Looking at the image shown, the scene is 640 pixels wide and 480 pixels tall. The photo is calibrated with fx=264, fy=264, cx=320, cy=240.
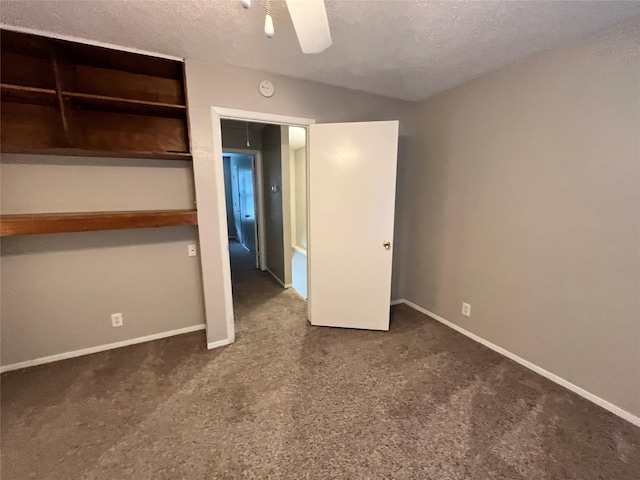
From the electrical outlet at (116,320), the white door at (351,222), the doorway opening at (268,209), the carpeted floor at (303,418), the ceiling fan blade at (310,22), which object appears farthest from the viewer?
the doorway opening at (268,209)

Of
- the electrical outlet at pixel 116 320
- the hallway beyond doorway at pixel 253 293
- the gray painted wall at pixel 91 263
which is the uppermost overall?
the gray painted wall at pixel 91 263

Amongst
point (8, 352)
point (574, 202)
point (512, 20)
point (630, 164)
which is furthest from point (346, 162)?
point (8, 352)

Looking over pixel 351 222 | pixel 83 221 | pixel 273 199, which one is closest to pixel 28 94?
pixel 83 221

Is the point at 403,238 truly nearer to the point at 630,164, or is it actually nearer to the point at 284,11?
the point at 630,164

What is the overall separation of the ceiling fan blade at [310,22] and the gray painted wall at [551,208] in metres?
1.69

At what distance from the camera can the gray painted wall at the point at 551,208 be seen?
1570 mm

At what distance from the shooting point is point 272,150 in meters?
3.78

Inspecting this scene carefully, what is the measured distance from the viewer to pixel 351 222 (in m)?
2.54

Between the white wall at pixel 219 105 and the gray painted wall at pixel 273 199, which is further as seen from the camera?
the gray painted wall at pixel 273 199

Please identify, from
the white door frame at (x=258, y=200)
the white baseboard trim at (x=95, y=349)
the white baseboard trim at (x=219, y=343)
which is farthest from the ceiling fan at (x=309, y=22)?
the white door frame at (x=258, y=200)

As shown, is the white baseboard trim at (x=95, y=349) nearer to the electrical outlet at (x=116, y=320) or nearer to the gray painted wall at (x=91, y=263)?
the gray painted wall at (x=91, y=263)

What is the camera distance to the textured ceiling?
4.58ft

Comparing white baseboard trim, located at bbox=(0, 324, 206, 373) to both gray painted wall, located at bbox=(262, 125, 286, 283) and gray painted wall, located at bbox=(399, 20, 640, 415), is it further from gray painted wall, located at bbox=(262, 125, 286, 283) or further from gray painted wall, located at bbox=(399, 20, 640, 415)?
gray painted wall, located at bbox=(399, 20, 640, 415)

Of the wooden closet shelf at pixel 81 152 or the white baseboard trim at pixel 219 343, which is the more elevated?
the wooden closet shelf at pixel 81 152
